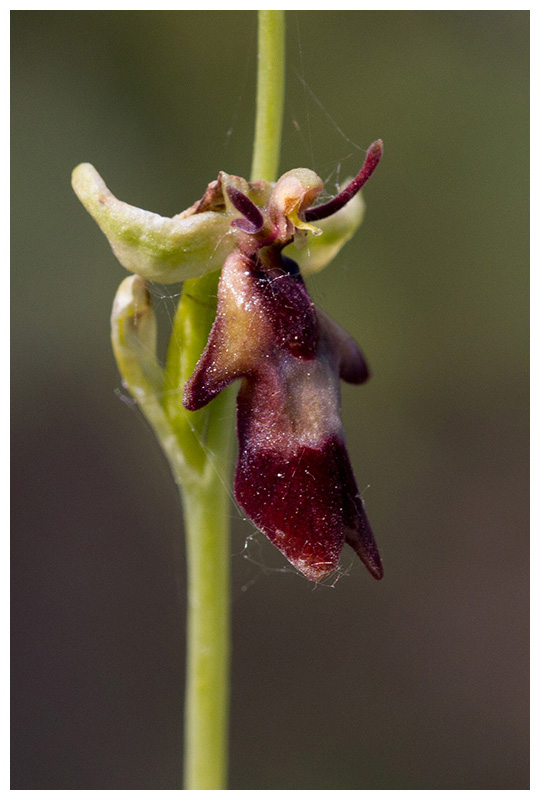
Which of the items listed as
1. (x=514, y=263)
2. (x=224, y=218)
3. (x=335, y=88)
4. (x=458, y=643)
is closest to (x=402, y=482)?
(x=458, y=643)

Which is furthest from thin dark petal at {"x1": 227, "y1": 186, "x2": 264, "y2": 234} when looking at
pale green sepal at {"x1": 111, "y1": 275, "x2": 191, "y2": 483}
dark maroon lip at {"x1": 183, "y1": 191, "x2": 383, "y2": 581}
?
pale green sepal at {"x1": 111, "y1": 275, "x2": 191, "y2": 483}

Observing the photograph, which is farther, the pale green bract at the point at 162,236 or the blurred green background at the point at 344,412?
the blurred green background at the point at 344,412

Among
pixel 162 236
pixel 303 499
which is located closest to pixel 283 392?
pixel 303 499

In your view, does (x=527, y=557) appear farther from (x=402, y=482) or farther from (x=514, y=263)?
(x=514, y=263)

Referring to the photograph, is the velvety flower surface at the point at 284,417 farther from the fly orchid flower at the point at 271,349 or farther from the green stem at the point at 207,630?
the green stem at the point at 207,630

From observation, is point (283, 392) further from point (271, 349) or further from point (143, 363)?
point (143, 363)

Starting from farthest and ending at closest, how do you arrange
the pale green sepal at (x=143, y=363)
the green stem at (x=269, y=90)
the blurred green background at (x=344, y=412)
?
the blurred green background at (x=344, y=412)
the pale green sepal at (x=143, y=363)
the green stem at (x=269, y=90)

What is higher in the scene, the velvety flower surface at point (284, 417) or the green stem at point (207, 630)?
the velvety flower surface at point (284, 417)

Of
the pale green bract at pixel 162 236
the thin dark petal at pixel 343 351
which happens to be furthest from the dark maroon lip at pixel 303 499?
the pale green bract at pixel 162 236
